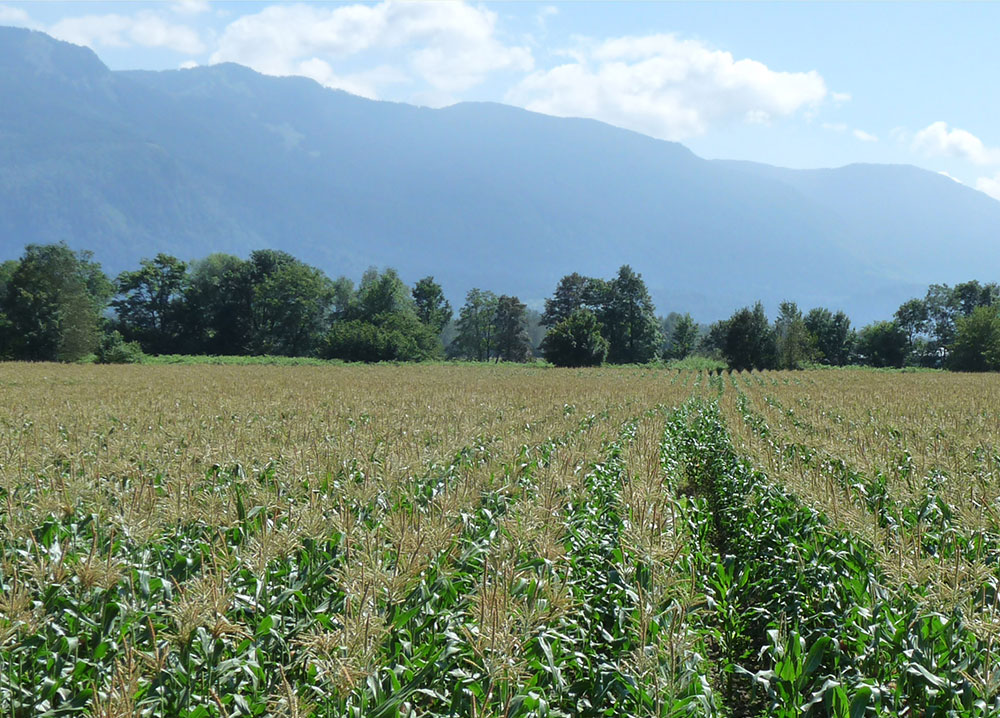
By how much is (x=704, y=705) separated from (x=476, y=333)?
120821 mm

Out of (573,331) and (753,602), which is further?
(573,331)

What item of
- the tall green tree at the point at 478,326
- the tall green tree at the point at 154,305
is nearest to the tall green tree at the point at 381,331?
the tall green tree at the point at 478,326

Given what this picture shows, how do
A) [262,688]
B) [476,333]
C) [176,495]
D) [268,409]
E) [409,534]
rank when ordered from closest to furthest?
[262,688] < [409,534] < [176,495] < [268,409] < [476,333]

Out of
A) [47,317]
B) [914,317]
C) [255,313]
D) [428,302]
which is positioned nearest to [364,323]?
[255,313]

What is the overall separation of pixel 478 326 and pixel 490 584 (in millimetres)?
118789

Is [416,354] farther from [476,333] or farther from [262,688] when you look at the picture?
[262,688]

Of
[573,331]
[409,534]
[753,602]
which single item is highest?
[573,331]

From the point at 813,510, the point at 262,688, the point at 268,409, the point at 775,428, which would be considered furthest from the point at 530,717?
the point at 268,409

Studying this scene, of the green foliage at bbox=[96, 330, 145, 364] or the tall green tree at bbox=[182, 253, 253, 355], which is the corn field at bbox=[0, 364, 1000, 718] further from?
the tall green tree at bbox=[182, 253, 253, 355]

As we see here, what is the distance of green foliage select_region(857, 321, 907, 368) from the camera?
83706 mm

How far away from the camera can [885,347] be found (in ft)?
278

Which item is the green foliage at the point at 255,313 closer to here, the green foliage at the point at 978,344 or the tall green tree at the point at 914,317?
the green foliage at the point at 978,344

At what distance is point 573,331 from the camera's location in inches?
2904

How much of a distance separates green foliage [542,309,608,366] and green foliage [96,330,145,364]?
42253 mm
